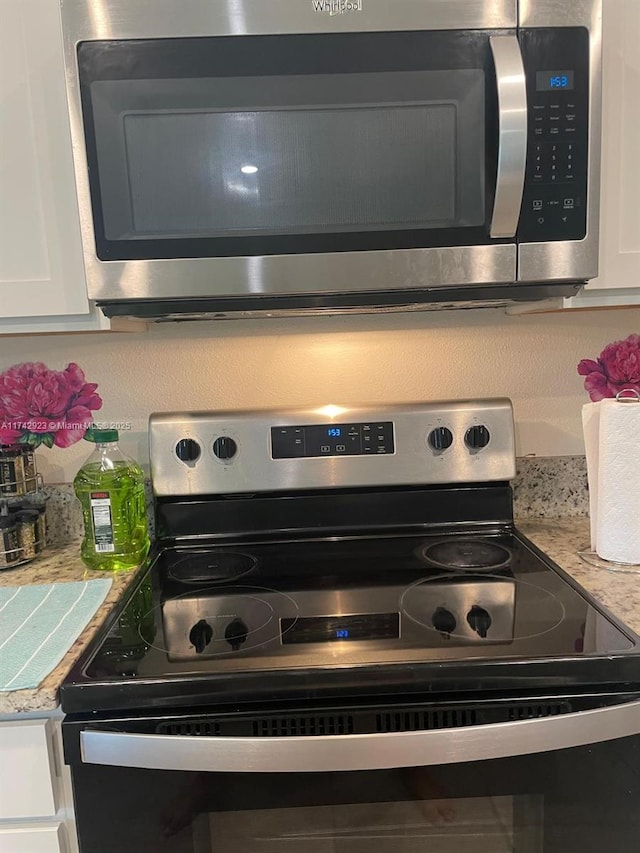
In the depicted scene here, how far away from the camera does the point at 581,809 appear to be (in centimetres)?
88

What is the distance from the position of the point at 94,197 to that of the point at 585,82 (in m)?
0.74

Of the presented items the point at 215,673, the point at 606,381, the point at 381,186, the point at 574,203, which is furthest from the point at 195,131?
the point at 606,381

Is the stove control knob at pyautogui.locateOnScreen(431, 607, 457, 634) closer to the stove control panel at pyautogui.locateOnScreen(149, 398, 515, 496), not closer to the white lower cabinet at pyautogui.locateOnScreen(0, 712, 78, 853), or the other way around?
the stove control panel at pyautogui.locateOnScreen(149, 398, 515, 496)

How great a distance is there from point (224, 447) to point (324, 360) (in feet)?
0.95

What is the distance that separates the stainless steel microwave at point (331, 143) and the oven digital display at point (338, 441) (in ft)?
1.25

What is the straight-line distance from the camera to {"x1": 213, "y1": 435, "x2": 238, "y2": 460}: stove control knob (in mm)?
1356

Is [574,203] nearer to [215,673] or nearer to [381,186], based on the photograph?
[381,186]

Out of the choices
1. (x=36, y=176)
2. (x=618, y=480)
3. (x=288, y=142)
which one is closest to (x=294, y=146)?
(x=288, y=142)

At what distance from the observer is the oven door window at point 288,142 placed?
996mm

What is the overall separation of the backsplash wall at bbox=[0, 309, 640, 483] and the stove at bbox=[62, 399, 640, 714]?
11 centimetres

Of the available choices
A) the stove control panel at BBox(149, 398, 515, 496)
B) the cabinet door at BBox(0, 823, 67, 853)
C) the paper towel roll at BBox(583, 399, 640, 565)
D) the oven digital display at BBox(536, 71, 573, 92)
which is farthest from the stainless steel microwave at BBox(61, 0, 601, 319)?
the cabinet door at BBox(0, 823, 67, 853)

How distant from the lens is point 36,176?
1083 mm

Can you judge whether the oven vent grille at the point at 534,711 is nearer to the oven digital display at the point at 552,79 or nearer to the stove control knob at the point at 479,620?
the stove control knob at the point at 479,620

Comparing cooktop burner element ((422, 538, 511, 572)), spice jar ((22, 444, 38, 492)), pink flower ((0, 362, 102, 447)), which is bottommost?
cooktop burner element ((422, 538, 511, 572))
